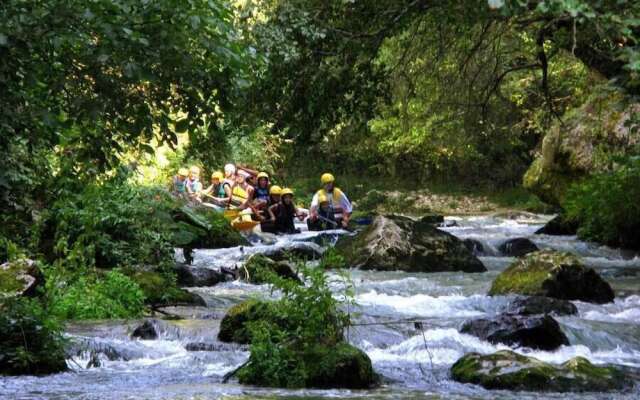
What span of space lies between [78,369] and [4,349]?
0.59 metres

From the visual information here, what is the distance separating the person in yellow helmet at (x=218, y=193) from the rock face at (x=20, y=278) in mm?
12438

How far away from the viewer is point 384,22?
727 centimetres

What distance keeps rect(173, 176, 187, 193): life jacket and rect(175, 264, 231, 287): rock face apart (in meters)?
6.17

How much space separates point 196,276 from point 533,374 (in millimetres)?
6570

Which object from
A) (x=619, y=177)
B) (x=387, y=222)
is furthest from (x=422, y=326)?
(x=619, y=177)

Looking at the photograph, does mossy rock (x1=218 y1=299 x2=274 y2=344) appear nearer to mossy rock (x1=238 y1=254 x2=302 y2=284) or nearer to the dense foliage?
the dense foliage

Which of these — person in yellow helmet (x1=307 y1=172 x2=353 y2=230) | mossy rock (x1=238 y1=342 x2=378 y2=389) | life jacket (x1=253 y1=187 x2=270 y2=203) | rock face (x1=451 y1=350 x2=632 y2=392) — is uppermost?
life jacket (x1=253 y1=187 x2=270 y2=203)

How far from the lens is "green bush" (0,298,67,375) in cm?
709

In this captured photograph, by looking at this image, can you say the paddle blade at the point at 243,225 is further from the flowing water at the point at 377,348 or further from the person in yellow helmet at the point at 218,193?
the flowing water at the point at 377,348

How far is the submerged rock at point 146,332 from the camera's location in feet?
27.9

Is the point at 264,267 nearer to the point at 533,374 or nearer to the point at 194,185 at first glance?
the point at 533,374

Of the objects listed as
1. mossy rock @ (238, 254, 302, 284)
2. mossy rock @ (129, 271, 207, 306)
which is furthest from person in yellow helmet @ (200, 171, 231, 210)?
mossy rock @ (129, 271, 207, 306)

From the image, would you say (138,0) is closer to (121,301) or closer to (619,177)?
(121,301)

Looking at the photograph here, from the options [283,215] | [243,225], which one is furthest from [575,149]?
[243,225]
